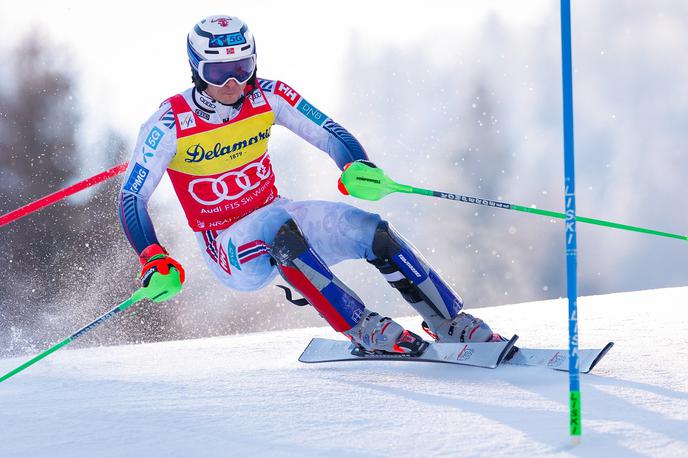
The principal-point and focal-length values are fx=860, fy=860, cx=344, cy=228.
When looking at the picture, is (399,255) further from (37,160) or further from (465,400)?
(37,160)

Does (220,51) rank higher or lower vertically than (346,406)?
higher

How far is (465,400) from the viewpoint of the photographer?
3557mm

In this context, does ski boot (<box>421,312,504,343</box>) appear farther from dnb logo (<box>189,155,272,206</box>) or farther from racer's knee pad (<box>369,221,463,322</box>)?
dnb logo (<box>189,155,272,206</box>)

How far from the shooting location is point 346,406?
349 centimetres

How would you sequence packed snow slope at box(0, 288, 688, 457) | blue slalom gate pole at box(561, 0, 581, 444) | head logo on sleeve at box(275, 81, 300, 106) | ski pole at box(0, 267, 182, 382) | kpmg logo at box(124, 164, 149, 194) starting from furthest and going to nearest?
head logo on sleeve at box(275, 81, 300, 106) → kpmg logo at box(124, 164, 149, 194) → ski pole at box(0, 267, 182, 382) → packed snow slope at box(0, 288, 688, 457) → blue slalom gate pole at box(561, 0, 581, 444)

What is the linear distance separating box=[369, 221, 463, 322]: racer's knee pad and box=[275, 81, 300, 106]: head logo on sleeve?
1.00 m

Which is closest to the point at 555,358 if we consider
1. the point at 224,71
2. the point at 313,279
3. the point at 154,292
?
the point at 313,279

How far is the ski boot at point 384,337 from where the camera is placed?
4.58 metres

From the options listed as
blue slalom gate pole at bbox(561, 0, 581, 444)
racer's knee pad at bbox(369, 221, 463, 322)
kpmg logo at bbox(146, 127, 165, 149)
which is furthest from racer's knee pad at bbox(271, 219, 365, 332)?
blue slalom gate pole at bbox(561, 0, 581, 444)

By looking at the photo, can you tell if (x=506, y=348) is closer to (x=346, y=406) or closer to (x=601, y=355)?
(x=601, y=355)

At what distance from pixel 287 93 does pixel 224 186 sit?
0.68 m

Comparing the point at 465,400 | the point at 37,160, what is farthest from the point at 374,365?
the point at 37,160

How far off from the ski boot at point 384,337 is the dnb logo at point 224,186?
109 cm

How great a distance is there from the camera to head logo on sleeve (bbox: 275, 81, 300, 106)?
5.16 m
